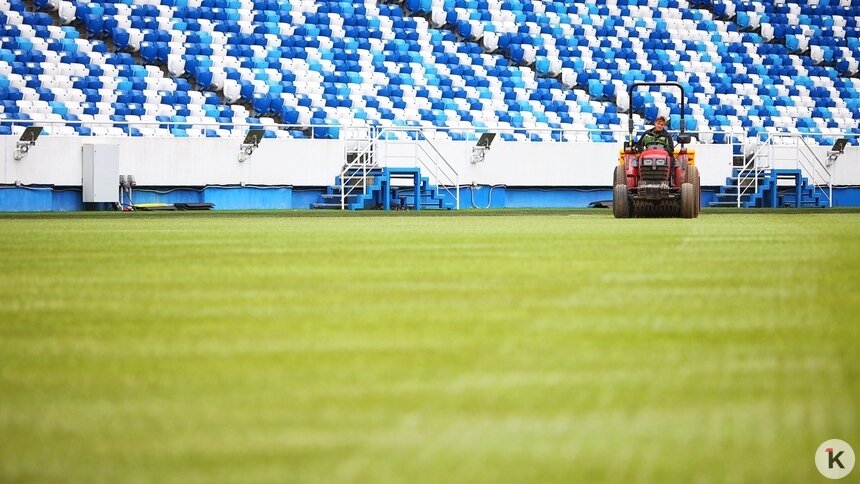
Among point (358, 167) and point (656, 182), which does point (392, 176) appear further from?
point (656, 182)

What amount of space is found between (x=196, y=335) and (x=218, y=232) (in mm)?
7960

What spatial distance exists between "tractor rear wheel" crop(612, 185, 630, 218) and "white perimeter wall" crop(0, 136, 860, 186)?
9218mm

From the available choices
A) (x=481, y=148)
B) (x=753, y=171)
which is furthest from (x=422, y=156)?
(x=753, y=171)

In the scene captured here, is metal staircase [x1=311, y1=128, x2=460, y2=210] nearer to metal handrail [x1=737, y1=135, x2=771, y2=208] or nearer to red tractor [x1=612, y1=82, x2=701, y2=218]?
metal handrail [x1=737, y1=135, x2=771, y2=208]

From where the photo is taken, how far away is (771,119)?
104ft

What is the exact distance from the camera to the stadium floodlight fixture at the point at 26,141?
74.9 ft

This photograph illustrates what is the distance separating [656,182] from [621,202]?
2.01 feet

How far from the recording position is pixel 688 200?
17109mm

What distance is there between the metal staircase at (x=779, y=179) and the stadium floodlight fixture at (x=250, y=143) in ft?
31.9

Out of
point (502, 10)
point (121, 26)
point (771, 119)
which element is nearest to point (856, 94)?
point (771, 119)

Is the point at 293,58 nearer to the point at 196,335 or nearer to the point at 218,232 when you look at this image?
the point at 218,232

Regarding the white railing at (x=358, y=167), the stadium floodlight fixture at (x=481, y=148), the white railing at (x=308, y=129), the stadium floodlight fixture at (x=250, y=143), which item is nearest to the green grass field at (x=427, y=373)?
the white railing at (x=308, y=129)

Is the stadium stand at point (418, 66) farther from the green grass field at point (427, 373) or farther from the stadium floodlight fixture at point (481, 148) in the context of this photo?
the green grass field at point (427, 373)

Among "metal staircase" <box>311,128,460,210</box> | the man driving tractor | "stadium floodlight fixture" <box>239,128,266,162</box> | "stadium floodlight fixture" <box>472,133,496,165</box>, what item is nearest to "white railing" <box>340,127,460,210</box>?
"metal staircase" <box>311,128,460,210</box>
